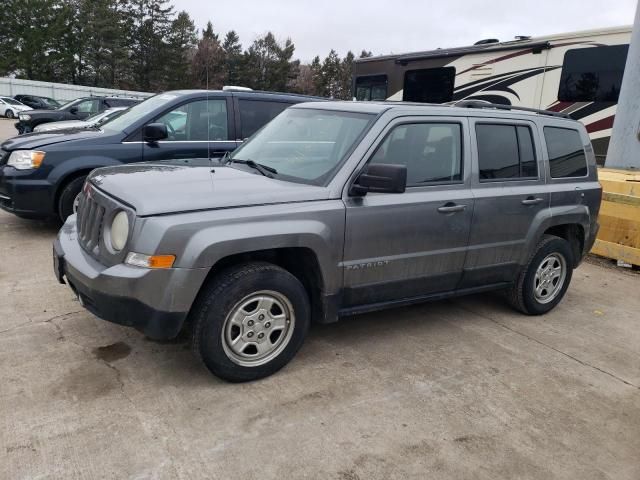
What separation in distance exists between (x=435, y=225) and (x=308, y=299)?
114cm

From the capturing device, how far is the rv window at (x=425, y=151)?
12.6ft

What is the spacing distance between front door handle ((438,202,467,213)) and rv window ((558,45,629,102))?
7368 mm

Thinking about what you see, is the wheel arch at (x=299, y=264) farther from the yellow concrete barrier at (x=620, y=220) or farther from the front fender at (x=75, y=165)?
the yellow concrete barrier at (x=620, y=220)

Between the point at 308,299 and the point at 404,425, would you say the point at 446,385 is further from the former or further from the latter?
the point at 308,299

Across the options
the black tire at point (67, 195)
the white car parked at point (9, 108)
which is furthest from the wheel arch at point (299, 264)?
the white car parked at point (9, 108)

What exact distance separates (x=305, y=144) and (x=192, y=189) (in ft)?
3.62

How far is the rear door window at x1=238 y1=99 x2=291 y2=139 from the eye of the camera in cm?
684

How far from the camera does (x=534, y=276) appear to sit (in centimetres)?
479

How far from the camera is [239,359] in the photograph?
11.0 feet

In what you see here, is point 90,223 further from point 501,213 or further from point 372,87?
point 372,87

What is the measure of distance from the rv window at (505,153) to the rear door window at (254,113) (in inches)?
129

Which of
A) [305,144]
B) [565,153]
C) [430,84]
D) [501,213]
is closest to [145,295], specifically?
[305,144]

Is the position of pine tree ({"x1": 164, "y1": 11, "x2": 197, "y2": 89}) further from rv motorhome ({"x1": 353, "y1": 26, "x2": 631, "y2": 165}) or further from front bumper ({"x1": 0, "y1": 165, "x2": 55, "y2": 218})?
front bumper ({"x1": 0, "y1": 165, "x2": 55, "y2": 218})

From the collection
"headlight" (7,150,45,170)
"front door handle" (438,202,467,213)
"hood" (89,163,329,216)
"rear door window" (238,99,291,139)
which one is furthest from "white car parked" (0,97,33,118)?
"front door handle" (438,202,467,213)
